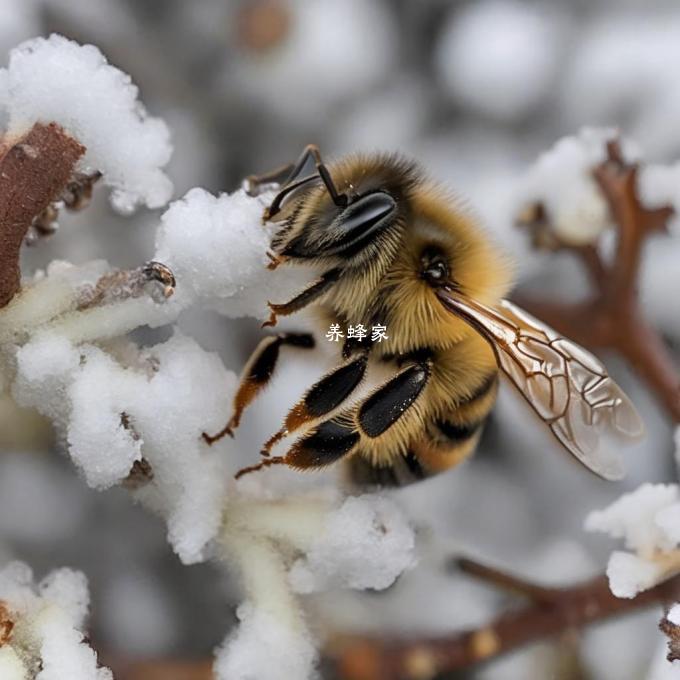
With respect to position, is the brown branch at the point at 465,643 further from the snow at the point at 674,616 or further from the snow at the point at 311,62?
the snow at the point at 311,62

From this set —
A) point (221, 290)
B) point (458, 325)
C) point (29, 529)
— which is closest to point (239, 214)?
point (221, 290)

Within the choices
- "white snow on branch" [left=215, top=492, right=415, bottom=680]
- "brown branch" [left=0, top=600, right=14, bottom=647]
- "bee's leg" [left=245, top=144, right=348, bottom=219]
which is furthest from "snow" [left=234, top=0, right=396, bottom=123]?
"brown branch" [left=0, top=600, right=14, bottom=647]

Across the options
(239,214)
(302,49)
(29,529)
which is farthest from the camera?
(302,49)

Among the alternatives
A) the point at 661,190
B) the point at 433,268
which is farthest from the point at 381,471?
the point at 661,190

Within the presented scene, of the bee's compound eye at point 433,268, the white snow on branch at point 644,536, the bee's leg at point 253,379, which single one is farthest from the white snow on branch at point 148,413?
the white snow on branch at point 644,536

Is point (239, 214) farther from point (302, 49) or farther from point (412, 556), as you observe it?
point (302, 49)
